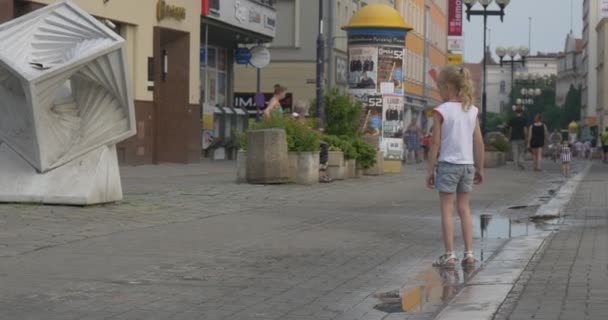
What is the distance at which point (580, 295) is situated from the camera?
Result: 8164mm

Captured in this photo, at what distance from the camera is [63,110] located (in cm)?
1547

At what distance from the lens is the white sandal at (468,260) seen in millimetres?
10466

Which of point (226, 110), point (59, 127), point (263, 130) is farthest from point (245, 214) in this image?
point (226, 110)

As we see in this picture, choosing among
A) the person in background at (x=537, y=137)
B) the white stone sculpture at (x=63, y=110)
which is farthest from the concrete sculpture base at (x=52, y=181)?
the person in background at (x=537, y=137)

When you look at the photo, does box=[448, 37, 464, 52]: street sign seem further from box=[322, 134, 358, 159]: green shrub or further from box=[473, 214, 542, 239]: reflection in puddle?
box=[473, 214, 542, 239]: reflection in puddle

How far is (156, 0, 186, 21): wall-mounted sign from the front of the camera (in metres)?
34.2

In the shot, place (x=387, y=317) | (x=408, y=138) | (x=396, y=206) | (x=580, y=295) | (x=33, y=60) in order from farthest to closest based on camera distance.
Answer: (x=408, y=138) → (x=396, y=206) → (x=33, y=60) → (x=580, y=295) → (x=387, y=317)

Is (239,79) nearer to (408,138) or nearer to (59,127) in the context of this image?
(408,138)

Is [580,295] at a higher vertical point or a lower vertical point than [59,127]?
lower

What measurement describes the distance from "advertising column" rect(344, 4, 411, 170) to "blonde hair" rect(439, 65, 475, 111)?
825 inches

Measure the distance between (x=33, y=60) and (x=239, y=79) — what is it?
1890 inches

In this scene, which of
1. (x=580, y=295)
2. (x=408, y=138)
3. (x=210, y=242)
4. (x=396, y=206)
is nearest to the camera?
(x=580, y=295)

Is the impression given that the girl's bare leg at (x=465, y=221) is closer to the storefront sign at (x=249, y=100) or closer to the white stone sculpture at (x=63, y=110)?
the white stone sculpture at (x=63, y=110)

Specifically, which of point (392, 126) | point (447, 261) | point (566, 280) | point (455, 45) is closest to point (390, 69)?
point (392, 126)
